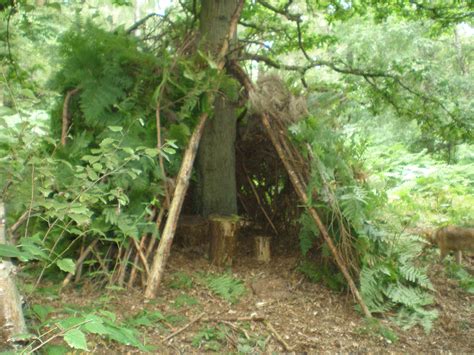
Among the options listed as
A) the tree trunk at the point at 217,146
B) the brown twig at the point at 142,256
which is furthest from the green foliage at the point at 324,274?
the brown twig at the point at 142,256

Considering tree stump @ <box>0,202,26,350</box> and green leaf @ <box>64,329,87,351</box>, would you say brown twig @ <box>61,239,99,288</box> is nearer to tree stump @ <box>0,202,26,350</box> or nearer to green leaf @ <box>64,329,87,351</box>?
tree stump @ <box>0,202,26,350</box>

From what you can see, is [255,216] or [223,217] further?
[255,216]

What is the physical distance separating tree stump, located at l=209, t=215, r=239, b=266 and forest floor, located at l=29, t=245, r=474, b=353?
0.41 ft

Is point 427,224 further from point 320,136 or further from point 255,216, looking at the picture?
point 320,136

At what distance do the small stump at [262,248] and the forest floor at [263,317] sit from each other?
0.27m

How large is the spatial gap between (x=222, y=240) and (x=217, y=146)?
1.07 metres

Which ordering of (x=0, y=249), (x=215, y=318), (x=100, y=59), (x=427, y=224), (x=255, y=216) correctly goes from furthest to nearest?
1. (x=427, y=224)
2. (x=255, y=216)
3. (x=100, y=59)
4. (x=215, y=318)
5. (x=0, y=249)

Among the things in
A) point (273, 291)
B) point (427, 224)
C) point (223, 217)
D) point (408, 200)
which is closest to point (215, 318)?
point (273, 291)

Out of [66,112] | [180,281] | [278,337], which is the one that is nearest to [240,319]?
[278,337]

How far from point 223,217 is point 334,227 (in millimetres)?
1252

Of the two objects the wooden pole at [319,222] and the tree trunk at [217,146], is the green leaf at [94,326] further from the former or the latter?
the tree trunk at [217,146]

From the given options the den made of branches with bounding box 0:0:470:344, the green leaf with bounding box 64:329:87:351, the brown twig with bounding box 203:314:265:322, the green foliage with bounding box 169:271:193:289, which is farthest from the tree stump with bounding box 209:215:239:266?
the green leaf with bounding box 64:329:87:351

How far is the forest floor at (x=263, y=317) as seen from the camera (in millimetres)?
3826

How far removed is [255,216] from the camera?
6480 millimetres
